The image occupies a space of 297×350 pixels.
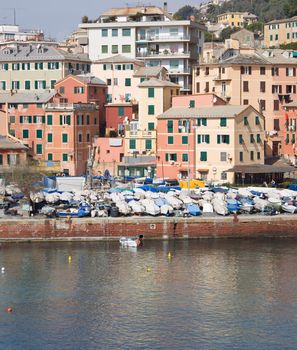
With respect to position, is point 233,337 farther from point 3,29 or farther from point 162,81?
point 3,29

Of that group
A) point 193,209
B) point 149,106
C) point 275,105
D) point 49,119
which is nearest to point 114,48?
point 149,106

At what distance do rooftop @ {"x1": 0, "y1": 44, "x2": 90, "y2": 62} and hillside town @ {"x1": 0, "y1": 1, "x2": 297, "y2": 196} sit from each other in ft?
0.34

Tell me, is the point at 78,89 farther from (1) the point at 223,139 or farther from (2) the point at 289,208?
(2) the point at 289,208

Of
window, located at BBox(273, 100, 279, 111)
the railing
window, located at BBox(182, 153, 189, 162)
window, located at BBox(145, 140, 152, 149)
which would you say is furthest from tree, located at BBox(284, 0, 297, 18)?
window, located at BBox(182, 153, 189, 162)

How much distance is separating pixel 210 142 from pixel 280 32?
54.8 metres

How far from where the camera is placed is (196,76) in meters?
68.6

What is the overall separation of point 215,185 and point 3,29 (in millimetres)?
54573

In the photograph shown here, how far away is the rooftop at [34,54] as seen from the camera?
233ft

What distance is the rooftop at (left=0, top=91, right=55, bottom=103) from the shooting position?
65.8 metres

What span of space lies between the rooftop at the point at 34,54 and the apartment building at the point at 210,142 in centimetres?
1402

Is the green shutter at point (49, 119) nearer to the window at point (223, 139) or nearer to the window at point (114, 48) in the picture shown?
the window at point (223, 139)

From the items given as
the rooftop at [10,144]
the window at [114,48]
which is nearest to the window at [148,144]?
the rooftop at [10,144]

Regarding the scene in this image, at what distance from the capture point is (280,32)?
364 ft

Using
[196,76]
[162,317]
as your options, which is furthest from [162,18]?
[162,317]
